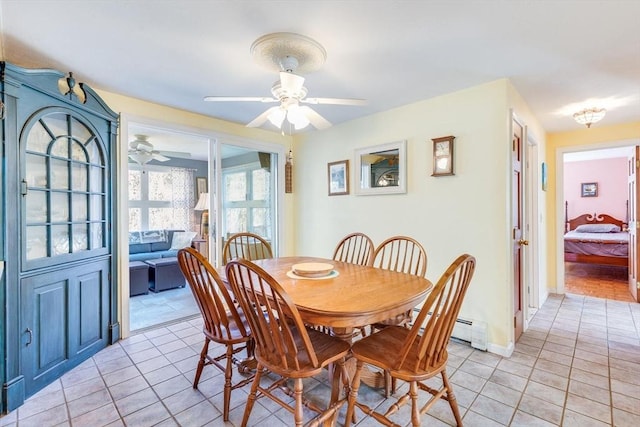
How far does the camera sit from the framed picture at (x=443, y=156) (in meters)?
2.71

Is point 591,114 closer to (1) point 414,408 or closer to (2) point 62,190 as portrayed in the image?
(1) point 414,408

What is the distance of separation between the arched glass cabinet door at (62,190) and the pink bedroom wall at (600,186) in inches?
360

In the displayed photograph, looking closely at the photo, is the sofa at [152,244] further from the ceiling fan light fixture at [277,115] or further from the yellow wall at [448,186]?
the ceiling fan light fixture at [277,115]

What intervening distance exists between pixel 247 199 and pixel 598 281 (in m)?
5.62

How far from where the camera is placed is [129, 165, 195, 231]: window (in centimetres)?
566

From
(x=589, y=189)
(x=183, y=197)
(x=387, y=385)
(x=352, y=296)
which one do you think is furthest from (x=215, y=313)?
(x=589, y=189)

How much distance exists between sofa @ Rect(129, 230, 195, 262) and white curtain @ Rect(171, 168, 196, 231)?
2.15 ft

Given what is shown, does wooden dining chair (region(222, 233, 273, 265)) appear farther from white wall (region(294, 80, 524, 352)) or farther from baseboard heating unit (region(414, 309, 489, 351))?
baseboard heating unit (region(414, 309, 489, 351))

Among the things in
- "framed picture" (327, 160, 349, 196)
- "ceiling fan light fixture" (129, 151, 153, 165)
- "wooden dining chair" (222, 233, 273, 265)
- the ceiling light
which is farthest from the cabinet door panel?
the ceiling light

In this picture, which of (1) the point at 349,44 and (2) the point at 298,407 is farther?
(1) the point at 349,44

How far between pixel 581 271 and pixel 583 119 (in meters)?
3.87

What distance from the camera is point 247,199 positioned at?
3.98 m

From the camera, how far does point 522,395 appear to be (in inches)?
75.5

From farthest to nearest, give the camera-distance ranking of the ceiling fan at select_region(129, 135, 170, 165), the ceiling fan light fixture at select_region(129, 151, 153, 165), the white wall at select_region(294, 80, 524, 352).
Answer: the ceiling fan light fixture at select_region(129, 151, 153, 165), the ceiling fan at select_region(129, 135, 170, 165), the white wall at select_region(294, 80, 524, 352)
